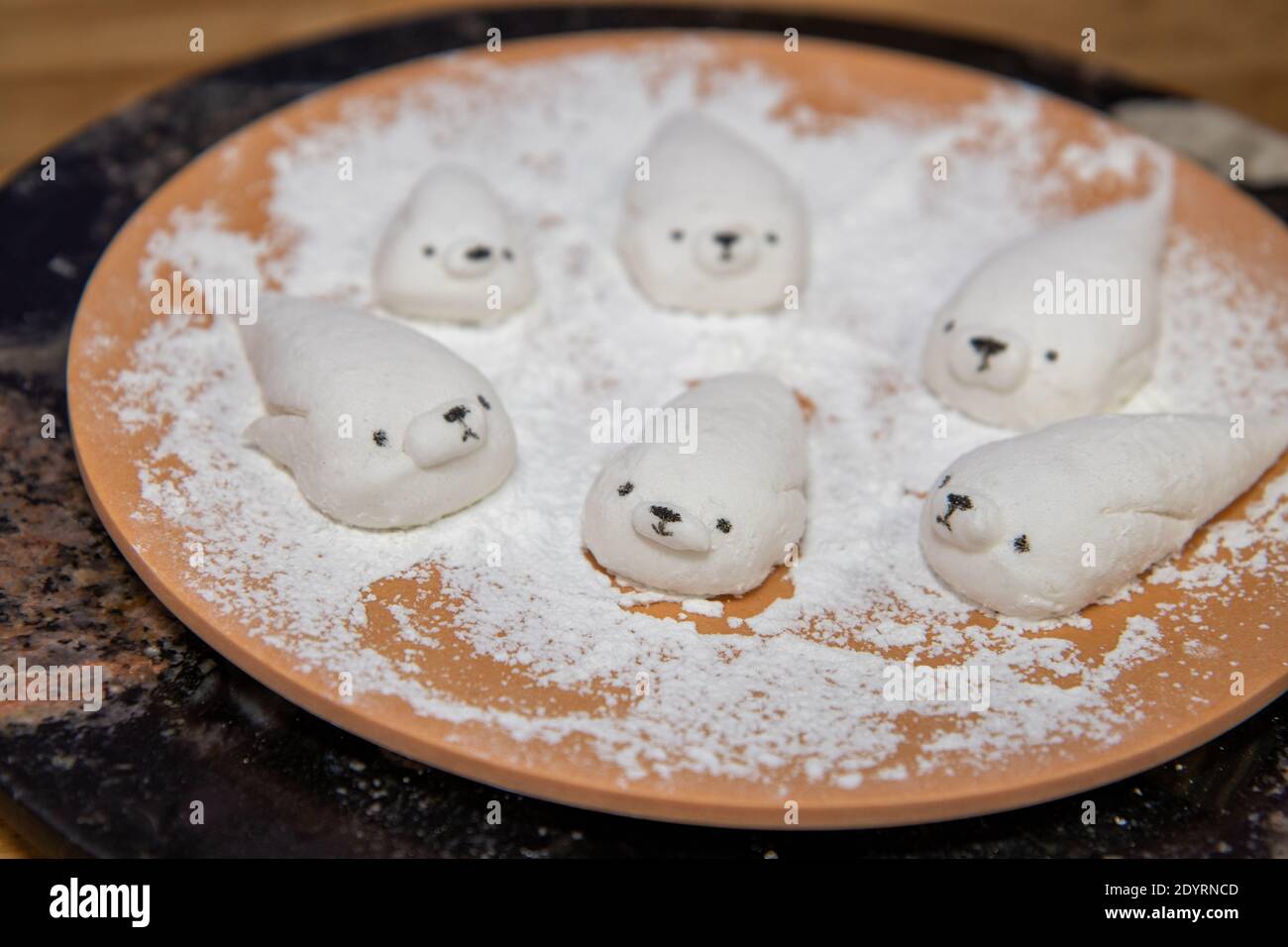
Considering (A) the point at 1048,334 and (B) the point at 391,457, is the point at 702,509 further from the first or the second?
(A) the point at 1048,334

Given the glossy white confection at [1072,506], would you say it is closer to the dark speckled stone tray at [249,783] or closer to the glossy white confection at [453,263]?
the dark speckled stone tray at [249,783]

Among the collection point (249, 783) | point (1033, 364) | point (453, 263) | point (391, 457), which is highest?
point (453, 263)

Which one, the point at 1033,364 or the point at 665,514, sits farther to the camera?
the point at 1033,364

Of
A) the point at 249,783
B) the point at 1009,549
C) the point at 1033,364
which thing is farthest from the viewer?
the point at 1033,364

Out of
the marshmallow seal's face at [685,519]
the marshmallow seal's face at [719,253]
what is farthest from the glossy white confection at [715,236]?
the marshmallow seal's face at [685,519]

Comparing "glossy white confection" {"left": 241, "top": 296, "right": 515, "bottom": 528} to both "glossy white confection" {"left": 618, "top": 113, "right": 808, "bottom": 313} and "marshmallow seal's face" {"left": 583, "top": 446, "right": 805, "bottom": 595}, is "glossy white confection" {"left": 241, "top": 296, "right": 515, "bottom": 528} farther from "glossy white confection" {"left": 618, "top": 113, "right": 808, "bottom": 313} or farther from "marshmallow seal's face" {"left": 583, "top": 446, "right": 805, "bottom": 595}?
"glossy white confection" {"left": 618, "top": 113, "right": 808, "bottom": 313}

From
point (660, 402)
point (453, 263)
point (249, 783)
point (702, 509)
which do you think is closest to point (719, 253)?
point (660, 402)

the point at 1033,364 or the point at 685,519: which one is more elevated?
the point at 1033,364
